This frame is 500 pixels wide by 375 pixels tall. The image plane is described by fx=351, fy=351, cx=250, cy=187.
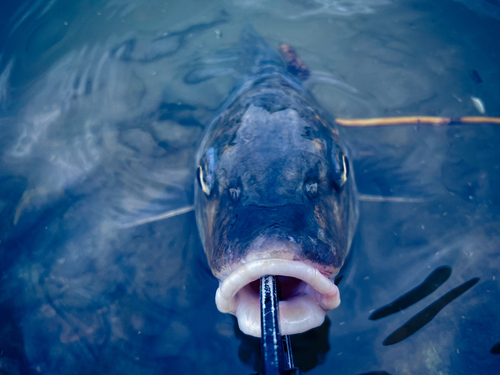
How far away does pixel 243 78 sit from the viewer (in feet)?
14.2

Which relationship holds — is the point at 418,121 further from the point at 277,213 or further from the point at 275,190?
the point at 277,213

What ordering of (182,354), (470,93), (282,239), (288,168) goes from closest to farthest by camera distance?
(282,239) < (288,168) < (182,354) < (470,93)

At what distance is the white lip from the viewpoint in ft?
5.37

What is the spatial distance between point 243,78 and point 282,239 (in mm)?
3023

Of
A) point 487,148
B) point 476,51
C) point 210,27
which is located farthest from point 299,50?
point 487,148

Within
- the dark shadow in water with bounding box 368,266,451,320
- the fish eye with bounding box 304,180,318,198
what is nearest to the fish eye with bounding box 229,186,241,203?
the fish eye with bounding box 304,180,318,198

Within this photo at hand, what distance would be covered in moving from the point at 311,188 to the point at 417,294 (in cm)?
119

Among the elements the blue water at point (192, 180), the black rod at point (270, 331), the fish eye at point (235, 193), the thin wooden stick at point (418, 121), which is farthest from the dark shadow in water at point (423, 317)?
the thin wooden stick at point (418, 121)

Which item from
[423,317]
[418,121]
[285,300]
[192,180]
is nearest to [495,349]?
[423,317]

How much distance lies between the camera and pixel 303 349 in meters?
2.33

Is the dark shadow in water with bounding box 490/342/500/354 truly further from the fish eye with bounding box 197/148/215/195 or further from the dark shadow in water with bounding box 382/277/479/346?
the fish eye with bounding box 197/148/215/195

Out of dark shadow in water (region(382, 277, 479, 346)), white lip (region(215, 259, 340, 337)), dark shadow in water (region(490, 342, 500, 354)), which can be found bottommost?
dark shadow in water (region(490, 342, 500, 354))

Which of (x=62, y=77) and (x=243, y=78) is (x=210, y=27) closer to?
(x=243, y=78)

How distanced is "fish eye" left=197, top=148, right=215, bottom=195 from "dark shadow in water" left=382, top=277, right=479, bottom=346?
5.30 feet
